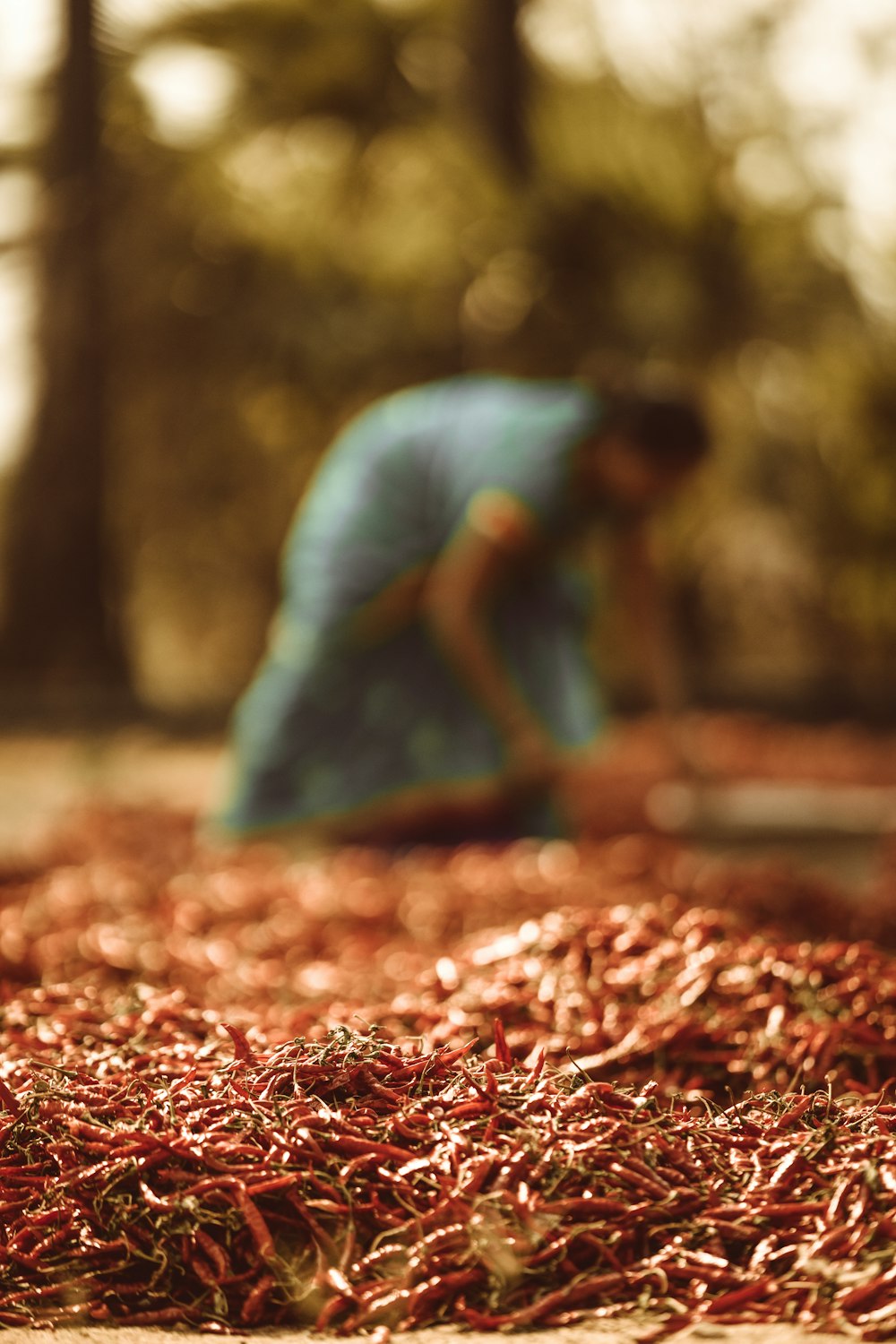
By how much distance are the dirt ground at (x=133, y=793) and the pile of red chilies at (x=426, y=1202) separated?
0.02 metres

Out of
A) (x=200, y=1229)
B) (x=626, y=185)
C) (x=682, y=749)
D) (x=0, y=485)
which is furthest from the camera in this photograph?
(x=0, y=485)

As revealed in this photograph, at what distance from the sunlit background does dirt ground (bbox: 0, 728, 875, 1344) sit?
1891 millimetres

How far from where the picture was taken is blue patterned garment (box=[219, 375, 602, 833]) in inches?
167

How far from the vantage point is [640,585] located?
486 centimetres

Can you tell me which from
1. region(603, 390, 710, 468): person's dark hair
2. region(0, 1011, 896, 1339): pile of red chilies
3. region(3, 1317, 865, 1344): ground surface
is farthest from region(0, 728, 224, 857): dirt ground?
region(3, 1317, 865, 1344): ground surface

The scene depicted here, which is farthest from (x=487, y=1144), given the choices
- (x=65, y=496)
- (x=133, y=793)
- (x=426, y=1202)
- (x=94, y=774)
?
(x=65, y=496)

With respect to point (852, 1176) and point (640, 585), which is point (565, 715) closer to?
point (640, 585)

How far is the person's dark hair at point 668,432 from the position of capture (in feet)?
13.0

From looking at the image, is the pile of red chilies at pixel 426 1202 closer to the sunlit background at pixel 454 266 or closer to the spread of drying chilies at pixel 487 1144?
the spread of drying chilies at pixel 487 1144

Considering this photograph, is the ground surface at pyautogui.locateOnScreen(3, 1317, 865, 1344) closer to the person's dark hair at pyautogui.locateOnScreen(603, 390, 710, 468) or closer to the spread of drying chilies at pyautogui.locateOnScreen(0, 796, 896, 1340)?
the spread of drying chilies at pyautogui.locateOnScreen(0, 796, 896, 1340)

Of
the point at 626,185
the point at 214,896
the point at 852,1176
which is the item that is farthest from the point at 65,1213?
the point at 626,185

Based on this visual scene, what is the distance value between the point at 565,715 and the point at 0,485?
10.3m

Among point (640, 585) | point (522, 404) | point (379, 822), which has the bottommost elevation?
point (379, 822)

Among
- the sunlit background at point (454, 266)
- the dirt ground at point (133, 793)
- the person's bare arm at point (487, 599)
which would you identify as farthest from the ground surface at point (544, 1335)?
the sunlit background at point (454, 266)
